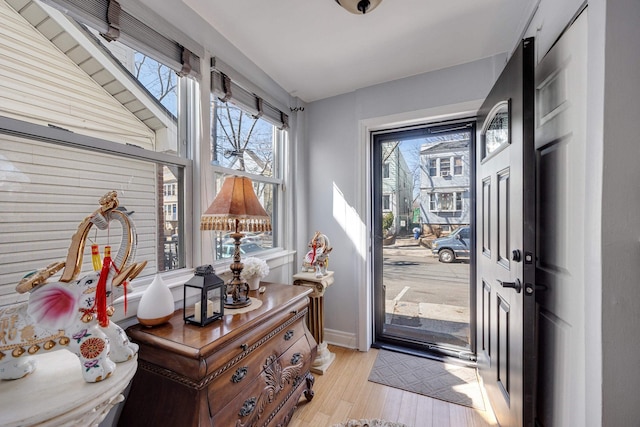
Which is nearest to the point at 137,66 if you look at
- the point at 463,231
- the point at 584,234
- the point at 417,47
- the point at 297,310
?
the point at 297,310

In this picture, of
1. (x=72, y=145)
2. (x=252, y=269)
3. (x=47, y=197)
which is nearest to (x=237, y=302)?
(x=252, y=269)

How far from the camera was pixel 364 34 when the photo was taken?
1760 mm

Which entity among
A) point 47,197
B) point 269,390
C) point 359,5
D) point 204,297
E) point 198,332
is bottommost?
point 269,390

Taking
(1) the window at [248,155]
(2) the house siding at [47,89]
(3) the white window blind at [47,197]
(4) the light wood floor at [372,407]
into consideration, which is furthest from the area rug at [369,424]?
(2) the house siding at [47,89]

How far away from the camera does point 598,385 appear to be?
2.75 feet

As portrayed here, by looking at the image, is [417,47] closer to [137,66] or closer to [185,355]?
[137,66]

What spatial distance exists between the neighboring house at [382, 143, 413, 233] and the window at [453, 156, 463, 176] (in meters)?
0.38

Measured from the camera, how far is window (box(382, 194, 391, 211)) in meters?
2.59

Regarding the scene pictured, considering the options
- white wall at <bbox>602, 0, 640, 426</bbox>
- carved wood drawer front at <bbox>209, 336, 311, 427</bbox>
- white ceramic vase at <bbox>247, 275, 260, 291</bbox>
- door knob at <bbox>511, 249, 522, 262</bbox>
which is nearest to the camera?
white wall at <bbox>602, 0, 640, 426</bbox>

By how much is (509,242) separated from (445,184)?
1098 mm

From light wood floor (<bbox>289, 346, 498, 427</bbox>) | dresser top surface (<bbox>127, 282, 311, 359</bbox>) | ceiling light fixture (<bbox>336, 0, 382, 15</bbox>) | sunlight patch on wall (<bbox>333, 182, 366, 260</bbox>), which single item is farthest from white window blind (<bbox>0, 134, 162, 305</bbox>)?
sunlight patch on wall (<bbox>333, 182, 366, 260</bbox>)

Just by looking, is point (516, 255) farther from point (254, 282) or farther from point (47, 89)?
point (47, 89)

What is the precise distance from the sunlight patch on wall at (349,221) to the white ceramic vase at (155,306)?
65.7 inches

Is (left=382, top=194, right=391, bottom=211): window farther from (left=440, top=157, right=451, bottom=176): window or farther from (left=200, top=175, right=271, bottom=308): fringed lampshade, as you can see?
(left=200, top=175, right=271, bottom=308): fringed lampshade
